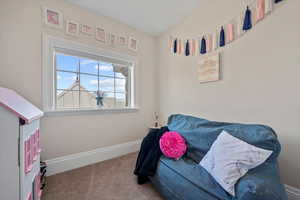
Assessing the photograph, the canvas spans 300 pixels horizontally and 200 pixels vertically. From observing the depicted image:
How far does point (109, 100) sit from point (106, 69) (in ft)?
1.94

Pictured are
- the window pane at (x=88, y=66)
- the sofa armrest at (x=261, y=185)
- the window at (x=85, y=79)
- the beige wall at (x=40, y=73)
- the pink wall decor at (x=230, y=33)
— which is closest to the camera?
the sofa armrest at (x=261, y=185)

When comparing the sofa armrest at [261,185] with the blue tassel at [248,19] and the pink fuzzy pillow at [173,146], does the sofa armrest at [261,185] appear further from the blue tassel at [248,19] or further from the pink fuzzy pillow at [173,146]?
the blue tassel at [248,19]

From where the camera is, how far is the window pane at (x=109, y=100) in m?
2.40

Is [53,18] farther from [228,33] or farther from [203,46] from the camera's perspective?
[228,33]

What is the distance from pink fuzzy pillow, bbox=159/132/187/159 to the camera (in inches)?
56.7

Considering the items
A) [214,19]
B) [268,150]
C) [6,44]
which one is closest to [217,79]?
[214,19]

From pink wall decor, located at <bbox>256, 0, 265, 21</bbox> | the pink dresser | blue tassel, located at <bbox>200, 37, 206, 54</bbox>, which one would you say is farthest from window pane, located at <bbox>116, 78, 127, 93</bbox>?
pink wall decor, located at <bbox>256, 0, 265, 21</bbox>

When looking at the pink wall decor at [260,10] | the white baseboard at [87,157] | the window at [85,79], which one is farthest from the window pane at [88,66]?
the pink wall decor at [260,10]

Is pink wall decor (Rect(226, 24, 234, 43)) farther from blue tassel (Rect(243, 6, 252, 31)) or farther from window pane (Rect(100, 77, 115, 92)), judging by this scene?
window pane (Rect(100, 77, 115, 92))

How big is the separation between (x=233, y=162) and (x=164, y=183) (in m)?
0.70

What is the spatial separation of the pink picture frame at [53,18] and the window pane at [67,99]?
952mm

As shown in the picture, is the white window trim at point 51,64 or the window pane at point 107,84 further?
the window pane at point 107,84

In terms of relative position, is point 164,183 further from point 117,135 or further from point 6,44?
point 6,44

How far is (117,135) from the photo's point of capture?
2432mm
